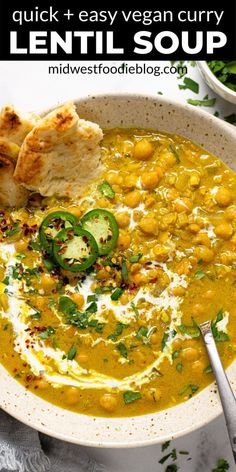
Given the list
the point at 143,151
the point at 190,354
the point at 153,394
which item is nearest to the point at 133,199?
the point at 143,151

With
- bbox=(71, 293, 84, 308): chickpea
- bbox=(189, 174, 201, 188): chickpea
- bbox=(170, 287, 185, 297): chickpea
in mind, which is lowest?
bbox=(71, 293, 84, 308): chickpea

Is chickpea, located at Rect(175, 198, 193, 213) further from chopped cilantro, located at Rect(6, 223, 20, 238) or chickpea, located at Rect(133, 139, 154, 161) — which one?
chopped cilantro, located at Rect(6, 223, 20, 238)

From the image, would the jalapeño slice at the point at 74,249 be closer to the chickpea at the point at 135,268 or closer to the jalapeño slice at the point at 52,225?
the jalapeño slice at the point at 52,225

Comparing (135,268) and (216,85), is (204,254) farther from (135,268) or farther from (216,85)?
(216,85)

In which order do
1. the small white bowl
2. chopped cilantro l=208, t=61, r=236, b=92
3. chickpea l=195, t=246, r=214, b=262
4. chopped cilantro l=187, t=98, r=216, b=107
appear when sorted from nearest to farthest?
chickpea l=195, t=246, r=214, b=262
the small white bowl
chopped cilantro l=208, t=61, r=236, b=92
chopped cilantro l=187, t=98, r=216, b=107

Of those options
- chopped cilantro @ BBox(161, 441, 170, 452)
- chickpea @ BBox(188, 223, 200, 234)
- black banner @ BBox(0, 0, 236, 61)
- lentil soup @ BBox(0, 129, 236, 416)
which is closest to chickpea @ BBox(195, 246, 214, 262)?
lentil soup @ BBox(0, 129, 236, 416)

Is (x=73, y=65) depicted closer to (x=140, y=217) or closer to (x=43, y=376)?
(x=140, y=217)

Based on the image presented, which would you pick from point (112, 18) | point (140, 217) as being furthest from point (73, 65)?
point (140, 217)
